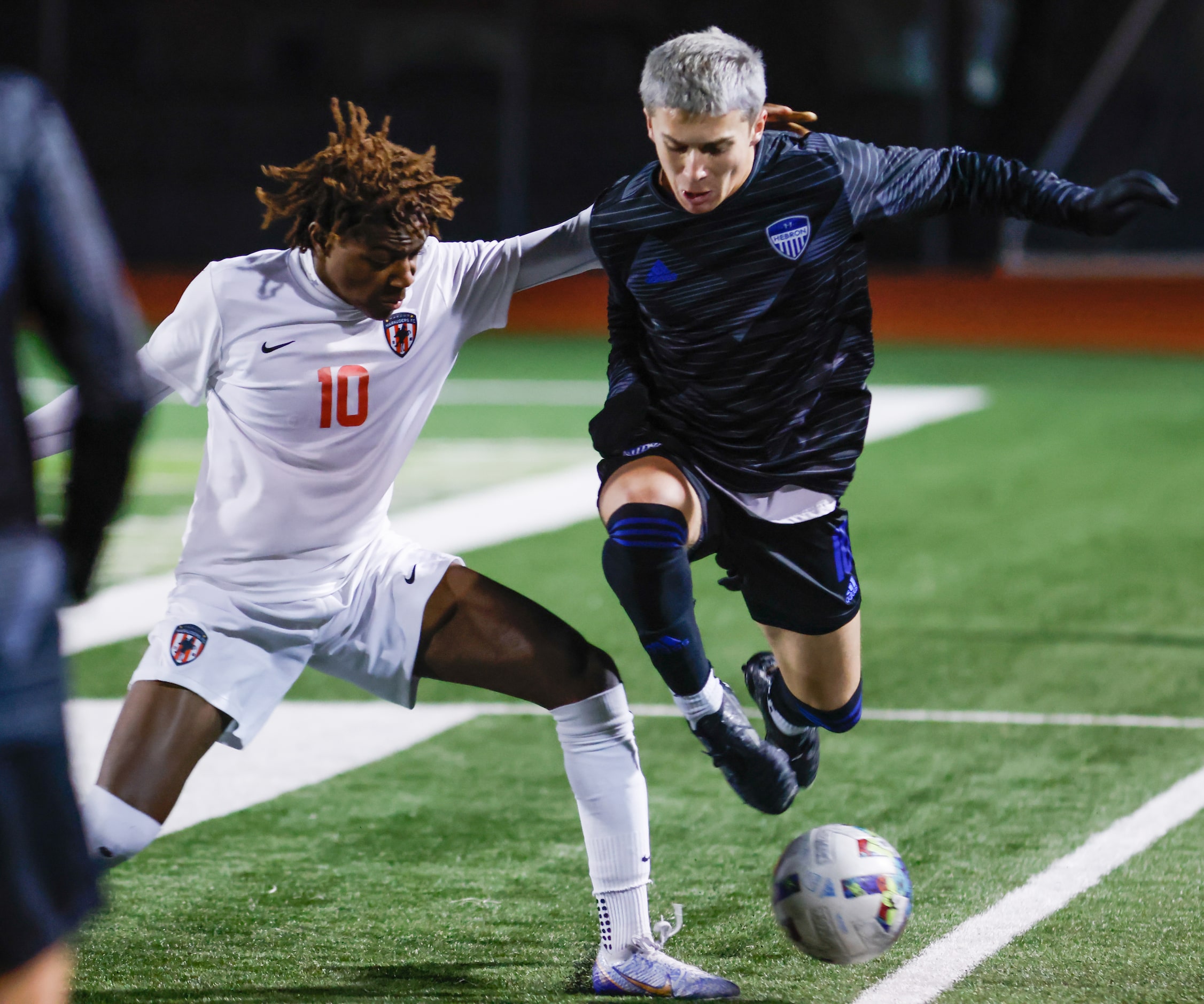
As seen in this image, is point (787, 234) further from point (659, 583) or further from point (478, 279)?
point (659, 583)

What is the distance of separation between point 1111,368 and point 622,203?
14.7 m

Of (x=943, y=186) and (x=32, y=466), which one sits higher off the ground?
(x=32, y=466)

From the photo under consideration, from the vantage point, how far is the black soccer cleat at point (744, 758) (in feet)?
13.9

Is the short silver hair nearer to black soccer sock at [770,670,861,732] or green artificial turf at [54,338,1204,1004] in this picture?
black soccer sock at [770,670,861,732]

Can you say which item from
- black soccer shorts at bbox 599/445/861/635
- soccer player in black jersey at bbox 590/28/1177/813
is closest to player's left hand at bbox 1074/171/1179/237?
Result: soccer player in black jersey at bbox 590/28/1177/813

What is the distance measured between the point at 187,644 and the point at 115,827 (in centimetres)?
39

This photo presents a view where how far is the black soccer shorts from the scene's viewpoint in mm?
4418

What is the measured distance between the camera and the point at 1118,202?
404cm

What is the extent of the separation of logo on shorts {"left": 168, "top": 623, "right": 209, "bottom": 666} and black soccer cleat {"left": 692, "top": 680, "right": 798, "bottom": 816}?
1098mm

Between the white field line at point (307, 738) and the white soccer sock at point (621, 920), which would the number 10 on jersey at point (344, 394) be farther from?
the white field line at point (307, 738)

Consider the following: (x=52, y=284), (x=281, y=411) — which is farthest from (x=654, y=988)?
(x=52, y=284)

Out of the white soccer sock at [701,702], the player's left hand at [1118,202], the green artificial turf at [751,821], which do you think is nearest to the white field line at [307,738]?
the green artificial turf at [751,821]

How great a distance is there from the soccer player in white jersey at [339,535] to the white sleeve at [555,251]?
0.33 m

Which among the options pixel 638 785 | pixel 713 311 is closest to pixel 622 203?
pixel 713 311
